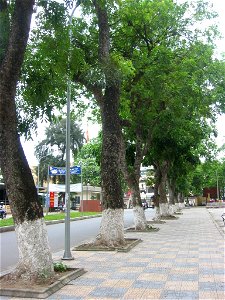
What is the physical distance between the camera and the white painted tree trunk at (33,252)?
25.1 ft

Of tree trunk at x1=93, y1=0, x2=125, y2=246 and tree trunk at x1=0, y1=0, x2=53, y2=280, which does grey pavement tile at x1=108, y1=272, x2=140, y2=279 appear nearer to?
tree trunk at x1=0, y1=0, x2=53, y2=280

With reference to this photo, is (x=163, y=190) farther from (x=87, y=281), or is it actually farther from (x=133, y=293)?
(x=133, y=293)

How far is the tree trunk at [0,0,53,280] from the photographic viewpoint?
7727 millimetres

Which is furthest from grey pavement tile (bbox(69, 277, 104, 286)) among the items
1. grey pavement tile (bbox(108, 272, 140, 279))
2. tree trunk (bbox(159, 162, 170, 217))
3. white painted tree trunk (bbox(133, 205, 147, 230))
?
tree trunk (bbox(159, 162, 170, 217))

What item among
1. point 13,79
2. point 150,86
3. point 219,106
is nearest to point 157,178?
point 219,106

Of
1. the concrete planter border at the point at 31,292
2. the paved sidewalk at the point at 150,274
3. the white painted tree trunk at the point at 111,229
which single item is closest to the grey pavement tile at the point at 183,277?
the paved sidewalk at the point at 150,274

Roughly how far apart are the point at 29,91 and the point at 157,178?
21273 mm

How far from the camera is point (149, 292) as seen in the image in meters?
7.21

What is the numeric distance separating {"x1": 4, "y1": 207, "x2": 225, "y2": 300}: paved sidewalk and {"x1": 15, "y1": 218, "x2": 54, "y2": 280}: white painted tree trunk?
53cm

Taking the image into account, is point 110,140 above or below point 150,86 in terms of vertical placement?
below

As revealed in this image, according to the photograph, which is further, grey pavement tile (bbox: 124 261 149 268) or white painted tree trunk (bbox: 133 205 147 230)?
white painted tree trunk (bbox: 133 205 147 230)

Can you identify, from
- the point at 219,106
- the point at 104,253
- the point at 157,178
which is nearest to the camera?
the point at 104,253

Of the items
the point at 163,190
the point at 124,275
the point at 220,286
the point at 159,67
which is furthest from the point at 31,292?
the point at 163,190

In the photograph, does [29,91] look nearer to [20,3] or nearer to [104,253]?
[20,3]
